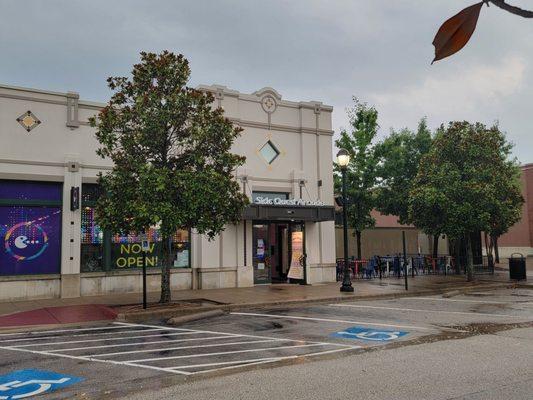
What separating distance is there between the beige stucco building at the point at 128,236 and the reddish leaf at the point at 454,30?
661 inches

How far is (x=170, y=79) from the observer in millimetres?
13945

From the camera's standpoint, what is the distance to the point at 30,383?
6.59 metres

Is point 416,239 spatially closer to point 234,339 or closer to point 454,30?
point 234,339

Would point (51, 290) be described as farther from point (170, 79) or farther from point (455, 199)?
point (455, 199)

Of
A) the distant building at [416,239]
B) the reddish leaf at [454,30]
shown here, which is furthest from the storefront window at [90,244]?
the distant building at [416,239]

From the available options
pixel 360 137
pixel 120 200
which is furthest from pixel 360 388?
pixel 360 137

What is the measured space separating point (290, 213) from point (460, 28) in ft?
58.5

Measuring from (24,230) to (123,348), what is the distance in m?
9.49

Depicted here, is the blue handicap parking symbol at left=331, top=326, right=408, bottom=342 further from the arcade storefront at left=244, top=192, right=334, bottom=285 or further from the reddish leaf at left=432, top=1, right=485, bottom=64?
the arcade storefront at left=244, top=192, right=334, bottom=285

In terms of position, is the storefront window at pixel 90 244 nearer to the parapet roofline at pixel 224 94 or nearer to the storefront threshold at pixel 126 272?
the storefront threshold at pixel 126 272

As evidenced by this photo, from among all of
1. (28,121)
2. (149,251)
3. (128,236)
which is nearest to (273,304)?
(149,251)

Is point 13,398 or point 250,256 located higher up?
point 250,256

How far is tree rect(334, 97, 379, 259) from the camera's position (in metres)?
26.0

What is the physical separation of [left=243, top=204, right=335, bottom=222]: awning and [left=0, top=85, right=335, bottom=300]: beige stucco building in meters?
0.04
